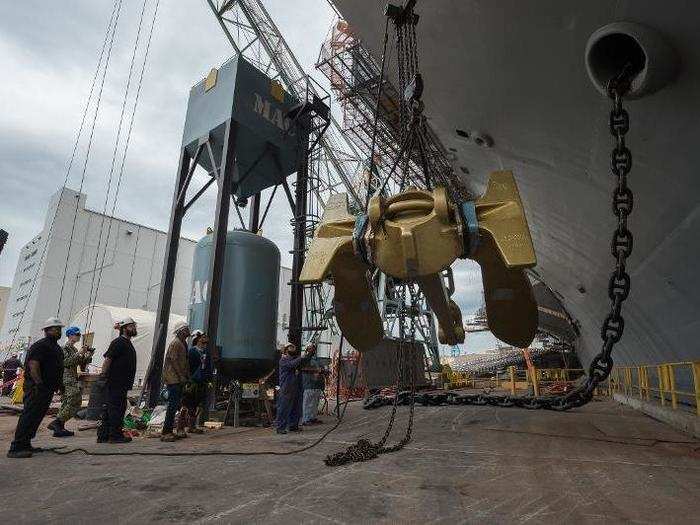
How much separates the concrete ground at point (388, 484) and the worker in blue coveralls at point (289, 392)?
3.59ft

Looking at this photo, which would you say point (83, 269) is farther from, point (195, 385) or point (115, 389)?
point (115, 389)

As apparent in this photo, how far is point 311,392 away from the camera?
23.8 ft

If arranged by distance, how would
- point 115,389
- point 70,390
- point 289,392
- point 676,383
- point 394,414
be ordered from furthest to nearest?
point 289,392, point 676,383, point 70,390, point 115,389, point 394,414

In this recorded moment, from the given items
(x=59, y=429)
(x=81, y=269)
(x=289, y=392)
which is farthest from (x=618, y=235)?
(x=81, y=269)

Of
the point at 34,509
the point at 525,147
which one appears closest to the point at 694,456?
the point at 525,147

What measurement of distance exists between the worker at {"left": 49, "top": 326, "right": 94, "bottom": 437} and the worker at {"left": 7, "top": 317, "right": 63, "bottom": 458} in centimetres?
102

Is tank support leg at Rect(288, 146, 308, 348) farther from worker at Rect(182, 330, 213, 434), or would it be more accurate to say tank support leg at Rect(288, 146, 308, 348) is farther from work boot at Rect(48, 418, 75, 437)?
work boot at Rect(48, 418, 75, 437)

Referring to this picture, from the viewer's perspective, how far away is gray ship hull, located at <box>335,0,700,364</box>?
272 cm

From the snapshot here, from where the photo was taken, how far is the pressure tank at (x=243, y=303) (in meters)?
7.34

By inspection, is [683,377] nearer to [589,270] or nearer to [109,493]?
[589,270]

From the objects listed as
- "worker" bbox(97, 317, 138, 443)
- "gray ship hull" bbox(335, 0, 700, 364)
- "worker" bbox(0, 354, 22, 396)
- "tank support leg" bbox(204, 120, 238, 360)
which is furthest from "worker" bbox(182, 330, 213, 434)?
"worker" bbox(0, 354, 22, 396)

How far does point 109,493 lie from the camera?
2.57 meters

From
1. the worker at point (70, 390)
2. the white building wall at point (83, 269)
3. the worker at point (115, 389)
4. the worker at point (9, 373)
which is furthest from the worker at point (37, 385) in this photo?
the white building wall at point (83, 269)

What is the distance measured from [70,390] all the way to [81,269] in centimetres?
2399
